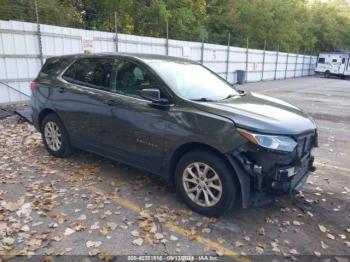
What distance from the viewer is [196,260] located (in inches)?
126

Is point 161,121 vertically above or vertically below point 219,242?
above

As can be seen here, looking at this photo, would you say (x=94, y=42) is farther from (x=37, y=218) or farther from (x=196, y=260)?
(x=196, y=260)

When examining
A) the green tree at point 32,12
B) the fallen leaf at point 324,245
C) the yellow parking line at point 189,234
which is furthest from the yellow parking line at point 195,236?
the green tree at point 32,12

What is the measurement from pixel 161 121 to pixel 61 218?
160 cm

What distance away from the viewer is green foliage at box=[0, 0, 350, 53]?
15058mm

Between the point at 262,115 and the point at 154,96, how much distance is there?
4.19 feet

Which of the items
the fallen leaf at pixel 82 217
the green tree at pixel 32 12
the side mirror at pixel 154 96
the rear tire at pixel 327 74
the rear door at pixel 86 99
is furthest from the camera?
the rear tire at pixel 327 74

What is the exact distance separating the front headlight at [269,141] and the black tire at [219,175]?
1.35 ft

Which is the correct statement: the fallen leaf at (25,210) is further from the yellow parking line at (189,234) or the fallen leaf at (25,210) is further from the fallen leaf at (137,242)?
the fallen leaf at (137,242)

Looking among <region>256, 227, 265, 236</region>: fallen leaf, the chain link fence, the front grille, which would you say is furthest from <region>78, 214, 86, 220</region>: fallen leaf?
the chain link fence

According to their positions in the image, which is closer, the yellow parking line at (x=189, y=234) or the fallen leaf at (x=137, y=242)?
the yellow parking line at (x=189, y=234)

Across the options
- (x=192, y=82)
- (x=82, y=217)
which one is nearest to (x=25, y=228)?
(x=82, y=217)

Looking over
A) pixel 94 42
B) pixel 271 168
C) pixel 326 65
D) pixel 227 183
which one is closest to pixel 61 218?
pixel 227 183

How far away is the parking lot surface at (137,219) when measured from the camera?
335cm
